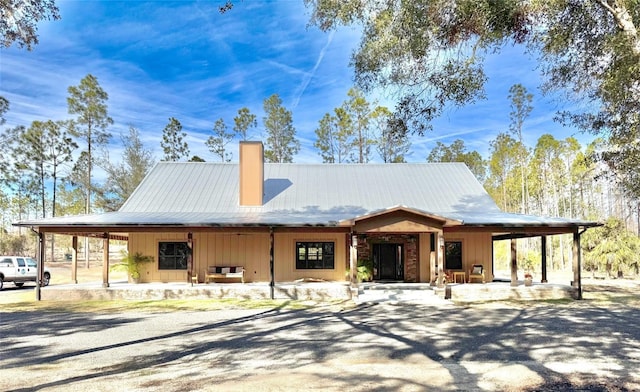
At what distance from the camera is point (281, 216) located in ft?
55.3

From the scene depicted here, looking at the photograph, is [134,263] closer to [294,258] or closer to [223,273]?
[223,273]

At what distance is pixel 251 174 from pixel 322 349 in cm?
1231

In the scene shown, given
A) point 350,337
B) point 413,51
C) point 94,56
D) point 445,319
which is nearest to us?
point 413,51

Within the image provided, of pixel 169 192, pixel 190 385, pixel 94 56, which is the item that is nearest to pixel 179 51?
pixel 169 192

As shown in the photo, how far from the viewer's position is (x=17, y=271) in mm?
19328

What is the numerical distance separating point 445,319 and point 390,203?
28.0ft

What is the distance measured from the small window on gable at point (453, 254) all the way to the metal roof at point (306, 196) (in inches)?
46.6

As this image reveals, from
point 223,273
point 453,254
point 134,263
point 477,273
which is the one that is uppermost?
point 453,254

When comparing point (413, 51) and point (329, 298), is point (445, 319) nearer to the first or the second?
point (329, 298)

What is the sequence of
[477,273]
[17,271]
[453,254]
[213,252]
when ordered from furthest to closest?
[17,271] → [453,254] → [213,252] → [477,273]

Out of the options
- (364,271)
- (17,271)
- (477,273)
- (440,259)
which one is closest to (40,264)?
(17,271)

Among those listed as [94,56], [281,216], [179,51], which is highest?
[94,56]

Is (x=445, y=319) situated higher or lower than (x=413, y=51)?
lower

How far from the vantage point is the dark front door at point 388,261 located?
18564 mm
